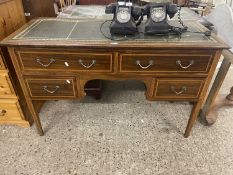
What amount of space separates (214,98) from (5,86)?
63.1 inches

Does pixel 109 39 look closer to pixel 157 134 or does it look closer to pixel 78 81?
pixel 78 81

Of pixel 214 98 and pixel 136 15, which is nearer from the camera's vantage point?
pixel 136 15

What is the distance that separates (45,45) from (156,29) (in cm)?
63

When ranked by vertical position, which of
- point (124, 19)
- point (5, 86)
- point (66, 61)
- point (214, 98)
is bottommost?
point (214, 98)

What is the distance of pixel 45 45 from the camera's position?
0.98 m

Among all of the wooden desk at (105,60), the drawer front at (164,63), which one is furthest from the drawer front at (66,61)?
the drawer front at (164,63)

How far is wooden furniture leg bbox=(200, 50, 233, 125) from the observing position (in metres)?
1.32

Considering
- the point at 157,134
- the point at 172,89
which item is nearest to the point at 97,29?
the point at 172,89

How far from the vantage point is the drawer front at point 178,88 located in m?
1.13

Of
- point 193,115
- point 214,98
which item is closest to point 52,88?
point 193,115

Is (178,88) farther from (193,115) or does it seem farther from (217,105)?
(217,105)

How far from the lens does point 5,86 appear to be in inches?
51.4

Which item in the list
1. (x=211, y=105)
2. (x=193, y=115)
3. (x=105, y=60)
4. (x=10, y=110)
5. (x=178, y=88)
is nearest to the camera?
(x=105, y=60)

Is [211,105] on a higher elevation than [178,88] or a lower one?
lower
